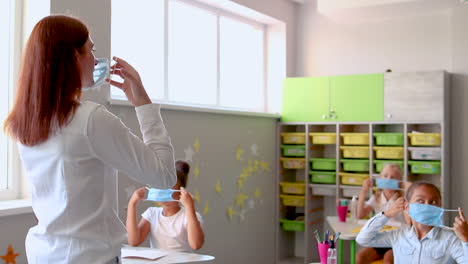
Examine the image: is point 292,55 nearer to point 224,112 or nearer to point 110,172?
point 224,112

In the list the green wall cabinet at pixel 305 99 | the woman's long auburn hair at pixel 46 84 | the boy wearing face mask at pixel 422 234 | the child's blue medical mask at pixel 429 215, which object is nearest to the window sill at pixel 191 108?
the green wall cabinet at pixel 305 99

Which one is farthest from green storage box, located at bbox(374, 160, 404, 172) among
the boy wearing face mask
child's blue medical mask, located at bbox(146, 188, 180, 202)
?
child's blue medical mask, located at bbox(146, 188, 180, 202)

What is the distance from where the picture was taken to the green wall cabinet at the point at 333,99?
5.11m

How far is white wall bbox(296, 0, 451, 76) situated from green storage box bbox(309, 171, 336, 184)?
1.12 m

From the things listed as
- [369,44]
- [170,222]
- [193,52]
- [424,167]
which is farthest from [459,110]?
[170,222]

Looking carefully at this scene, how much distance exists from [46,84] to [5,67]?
1981 mm

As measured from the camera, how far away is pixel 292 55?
19.4 ft

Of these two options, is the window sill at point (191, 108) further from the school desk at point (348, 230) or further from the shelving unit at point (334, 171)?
the school desk at point (348, 230)

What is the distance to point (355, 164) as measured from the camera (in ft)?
17.0

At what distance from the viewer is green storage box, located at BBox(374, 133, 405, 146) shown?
16.3 feet

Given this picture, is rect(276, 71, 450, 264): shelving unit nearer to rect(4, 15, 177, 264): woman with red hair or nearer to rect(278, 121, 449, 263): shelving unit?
rect(278, 121, 449, 263): shelving unit

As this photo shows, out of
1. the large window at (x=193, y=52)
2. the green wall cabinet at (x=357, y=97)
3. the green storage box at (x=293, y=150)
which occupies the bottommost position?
the green storage box at (x=293, y=150)

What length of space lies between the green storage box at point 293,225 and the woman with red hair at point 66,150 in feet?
14.2

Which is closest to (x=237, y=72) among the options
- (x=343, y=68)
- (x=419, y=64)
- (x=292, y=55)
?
(x=292, y=55)
